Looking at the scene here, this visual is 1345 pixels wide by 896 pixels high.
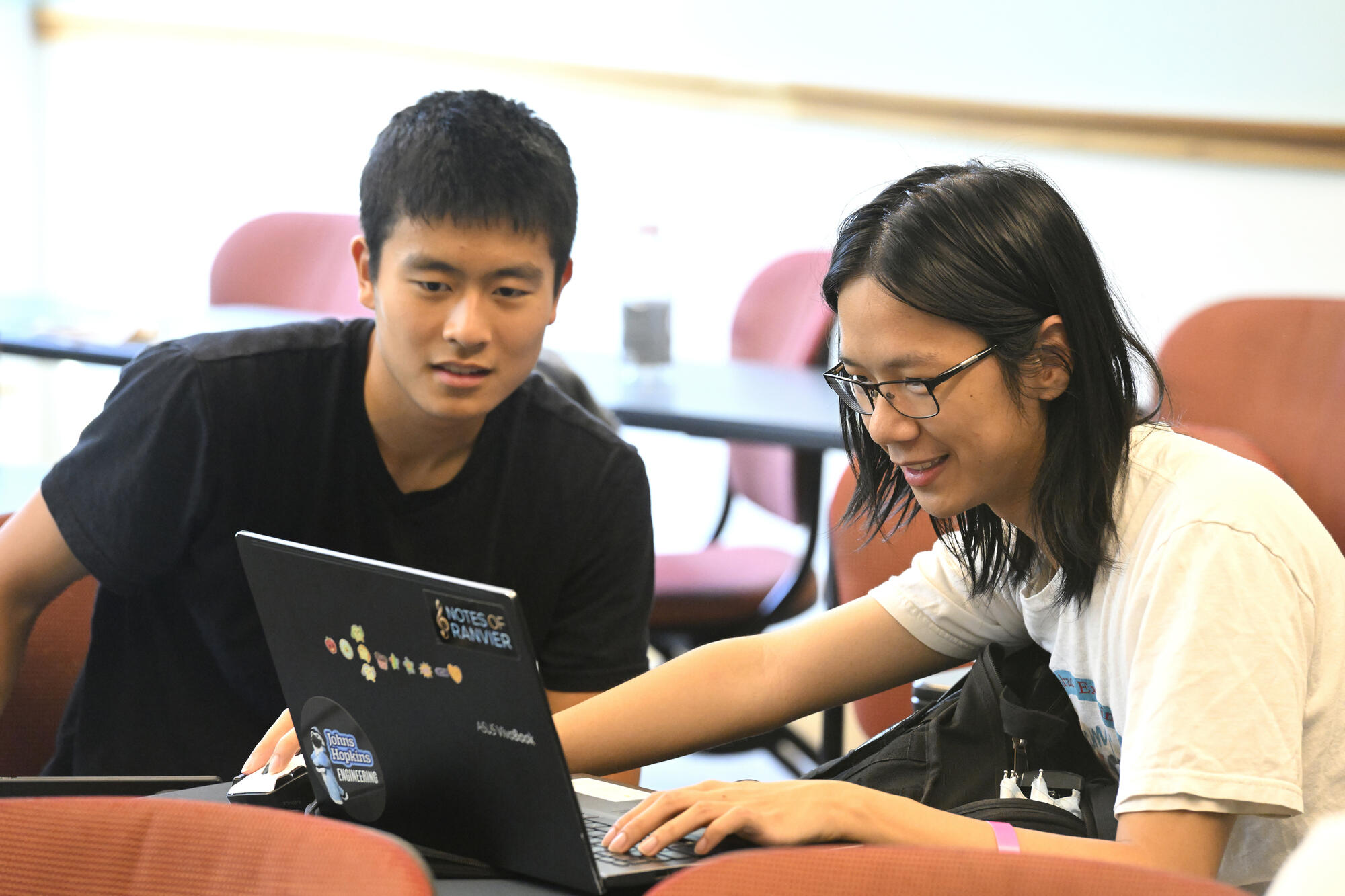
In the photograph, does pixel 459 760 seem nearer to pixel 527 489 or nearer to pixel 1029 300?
pixel 1029 300

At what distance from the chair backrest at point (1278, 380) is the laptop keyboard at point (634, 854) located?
4.16 feet

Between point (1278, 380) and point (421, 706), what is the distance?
1623mm

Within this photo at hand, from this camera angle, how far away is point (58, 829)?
770mm

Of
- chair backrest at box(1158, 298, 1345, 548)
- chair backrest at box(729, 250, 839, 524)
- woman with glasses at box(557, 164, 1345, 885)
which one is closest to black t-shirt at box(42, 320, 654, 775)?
woman with glasses at box(557, 164, 1345, 885)

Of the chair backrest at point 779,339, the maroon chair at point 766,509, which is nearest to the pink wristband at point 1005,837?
the maroon chair at point 766,509

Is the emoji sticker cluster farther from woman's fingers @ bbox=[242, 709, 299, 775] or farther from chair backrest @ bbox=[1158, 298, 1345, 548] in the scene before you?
chair backrest @ bbox=[1158, 298, 1345, 548]

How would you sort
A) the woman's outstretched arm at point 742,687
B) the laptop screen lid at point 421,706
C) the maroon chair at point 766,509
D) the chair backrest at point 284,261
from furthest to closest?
the chair backrest at point 284,261, the maroon chair at point 766,509, the woman's outstretched arm at point 742,687, the laptop screen lid at point 421,706

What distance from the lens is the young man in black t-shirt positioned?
4.56 feet

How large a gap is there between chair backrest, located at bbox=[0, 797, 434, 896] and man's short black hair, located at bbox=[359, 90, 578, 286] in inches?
30.0

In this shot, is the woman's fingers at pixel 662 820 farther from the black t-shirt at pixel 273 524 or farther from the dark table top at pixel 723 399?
the dark table top at pixel 723 399

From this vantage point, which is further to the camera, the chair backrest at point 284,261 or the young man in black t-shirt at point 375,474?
the chair backrest at point 284,261

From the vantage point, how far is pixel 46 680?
58.9 inches

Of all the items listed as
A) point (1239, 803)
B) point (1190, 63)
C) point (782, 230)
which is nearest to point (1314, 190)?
point (1190, 63)

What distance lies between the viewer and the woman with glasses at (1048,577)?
93cm
